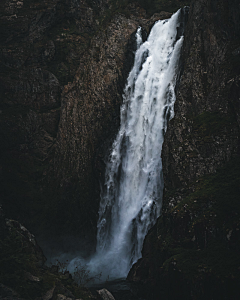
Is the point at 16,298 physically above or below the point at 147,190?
below

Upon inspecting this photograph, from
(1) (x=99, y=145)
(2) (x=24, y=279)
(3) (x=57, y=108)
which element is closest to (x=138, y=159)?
(1) (x=99, y=145)

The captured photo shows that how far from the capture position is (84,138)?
71.3 feet

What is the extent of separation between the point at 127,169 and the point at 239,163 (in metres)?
8.80

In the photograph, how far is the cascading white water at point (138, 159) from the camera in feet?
53.1

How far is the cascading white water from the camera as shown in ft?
53.1

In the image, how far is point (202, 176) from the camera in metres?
12.3

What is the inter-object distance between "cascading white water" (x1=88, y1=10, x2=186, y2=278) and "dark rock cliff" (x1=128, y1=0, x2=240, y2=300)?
2060 millimetres

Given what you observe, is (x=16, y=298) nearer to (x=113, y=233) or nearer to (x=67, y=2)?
(x=113, y=233)

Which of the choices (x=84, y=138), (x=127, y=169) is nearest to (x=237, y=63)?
(x=127, y=169)

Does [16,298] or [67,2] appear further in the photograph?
[67,2]

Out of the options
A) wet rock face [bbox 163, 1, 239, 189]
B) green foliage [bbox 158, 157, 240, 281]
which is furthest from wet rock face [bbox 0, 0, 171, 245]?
green foliage [bbox 158, 157, 240, 281]

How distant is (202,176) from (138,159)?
6.39 metres

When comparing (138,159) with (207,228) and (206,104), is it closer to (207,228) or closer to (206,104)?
(206,104)

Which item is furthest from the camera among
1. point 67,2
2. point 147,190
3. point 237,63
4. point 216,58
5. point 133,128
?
point 67,2
